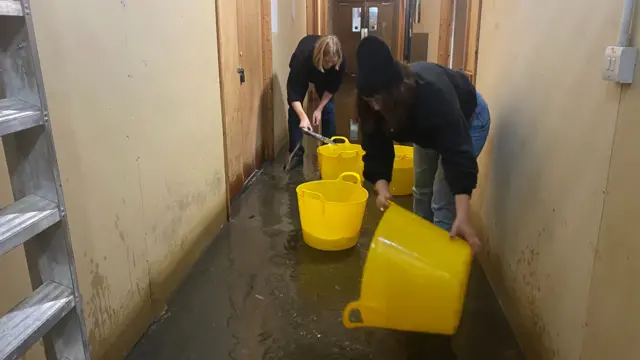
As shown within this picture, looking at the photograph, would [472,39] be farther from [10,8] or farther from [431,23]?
[431,23]

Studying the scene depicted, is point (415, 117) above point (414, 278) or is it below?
above

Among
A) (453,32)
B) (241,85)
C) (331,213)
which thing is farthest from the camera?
(453,32)

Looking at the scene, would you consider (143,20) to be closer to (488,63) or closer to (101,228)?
(101,228)

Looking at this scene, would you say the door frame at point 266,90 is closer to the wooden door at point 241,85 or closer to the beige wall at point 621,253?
the wooden door at point 241,85

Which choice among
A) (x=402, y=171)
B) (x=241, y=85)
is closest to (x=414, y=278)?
(x=402, y=171)

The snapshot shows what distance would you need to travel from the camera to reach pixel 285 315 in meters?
1.93

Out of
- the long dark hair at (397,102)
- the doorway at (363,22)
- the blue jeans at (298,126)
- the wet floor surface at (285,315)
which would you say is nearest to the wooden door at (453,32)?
the blue jeans at (298,126)

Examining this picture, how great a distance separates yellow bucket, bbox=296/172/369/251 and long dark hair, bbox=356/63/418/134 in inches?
29.3

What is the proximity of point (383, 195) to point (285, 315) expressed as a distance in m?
0.61

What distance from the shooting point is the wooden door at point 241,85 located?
9.57 feet

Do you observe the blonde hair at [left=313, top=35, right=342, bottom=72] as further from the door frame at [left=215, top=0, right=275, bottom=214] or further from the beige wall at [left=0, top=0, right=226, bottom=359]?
the beige wall at [left=0, top=0, right=226, bottom=359]

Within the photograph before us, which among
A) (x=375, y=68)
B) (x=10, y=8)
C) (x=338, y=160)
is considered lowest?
(x=338, y=160)

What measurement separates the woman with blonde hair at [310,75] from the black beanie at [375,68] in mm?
2165

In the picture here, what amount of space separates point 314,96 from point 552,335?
4.66 meters
